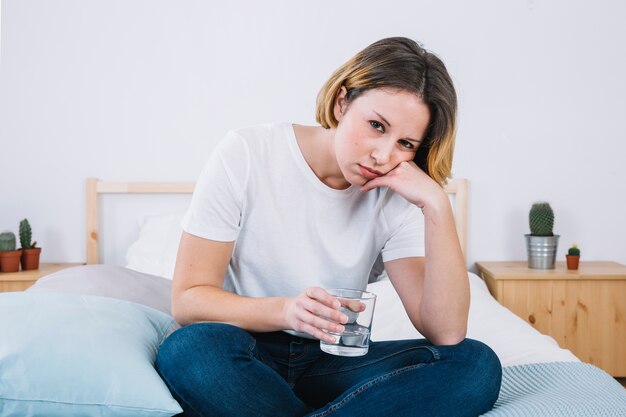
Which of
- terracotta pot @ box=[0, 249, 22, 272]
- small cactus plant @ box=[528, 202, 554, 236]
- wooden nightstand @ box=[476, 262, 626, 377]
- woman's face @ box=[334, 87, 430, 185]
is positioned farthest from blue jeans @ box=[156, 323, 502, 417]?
terracotta pot @ box=[0, 249, 22, 272]

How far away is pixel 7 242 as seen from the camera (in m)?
2.58

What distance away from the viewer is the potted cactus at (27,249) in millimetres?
2629

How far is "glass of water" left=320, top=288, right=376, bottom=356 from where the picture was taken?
108 centimetres

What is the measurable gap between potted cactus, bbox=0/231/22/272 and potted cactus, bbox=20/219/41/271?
37 mm

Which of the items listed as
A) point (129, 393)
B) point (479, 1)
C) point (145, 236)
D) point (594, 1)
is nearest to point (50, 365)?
point (129, 393)

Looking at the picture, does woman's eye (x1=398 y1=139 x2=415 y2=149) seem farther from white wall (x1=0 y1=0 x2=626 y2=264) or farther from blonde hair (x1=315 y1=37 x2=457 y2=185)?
white wall (x1=0 y1=0 x2=626 y2=264)

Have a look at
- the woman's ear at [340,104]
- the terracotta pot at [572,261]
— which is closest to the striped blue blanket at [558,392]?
the woman's ear at [340,104]

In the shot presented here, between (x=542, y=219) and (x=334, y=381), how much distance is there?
1597 millimetres

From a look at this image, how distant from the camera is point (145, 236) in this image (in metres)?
2.63

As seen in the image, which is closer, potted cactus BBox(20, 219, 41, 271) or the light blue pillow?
the light blue pillow

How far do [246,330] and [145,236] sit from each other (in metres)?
1.46

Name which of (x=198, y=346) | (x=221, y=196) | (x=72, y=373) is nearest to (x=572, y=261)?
(x=221, y=196)

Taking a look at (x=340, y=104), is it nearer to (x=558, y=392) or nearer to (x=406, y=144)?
(x=406, y=144)

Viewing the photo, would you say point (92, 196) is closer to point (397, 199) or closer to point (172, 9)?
point (172, 9)
